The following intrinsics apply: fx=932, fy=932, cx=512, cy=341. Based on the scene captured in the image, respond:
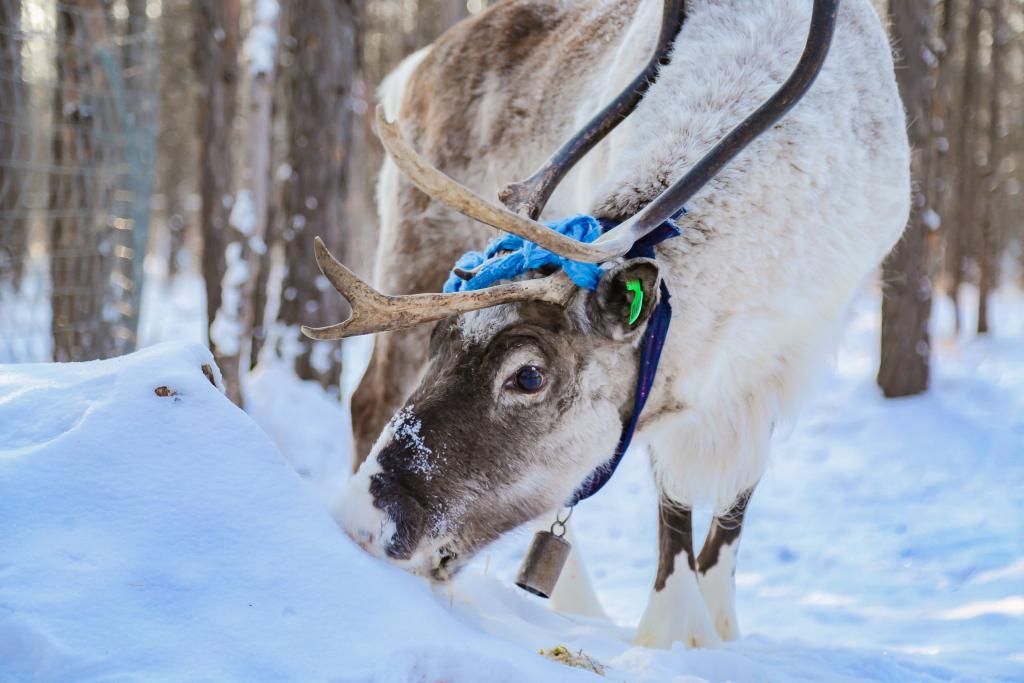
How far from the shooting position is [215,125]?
811 cm

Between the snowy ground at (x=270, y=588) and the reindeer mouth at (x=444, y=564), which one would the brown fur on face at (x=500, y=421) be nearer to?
the reindeer mouth at (x=444, y=564)

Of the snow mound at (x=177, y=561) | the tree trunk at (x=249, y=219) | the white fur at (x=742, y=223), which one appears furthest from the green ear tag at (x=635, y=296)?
the tree trunk at (x=249, y=219)

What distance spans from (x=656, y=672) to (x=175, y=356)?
4.34 ft

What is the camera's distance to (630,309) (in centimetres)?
225

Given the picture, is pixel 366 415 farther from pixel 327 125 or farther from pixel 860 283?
pixel 327 125

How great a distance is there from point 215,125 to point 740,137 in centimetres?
667

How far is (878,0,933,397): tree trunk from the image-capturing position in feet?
20.0

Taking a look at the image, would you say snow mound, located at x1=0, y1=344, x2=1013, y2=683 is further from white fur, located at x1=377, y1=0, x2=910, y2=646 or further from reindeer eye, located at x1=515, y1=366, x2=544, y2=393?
white fur, located at x1=377, y1=0, x2=910, y2=646

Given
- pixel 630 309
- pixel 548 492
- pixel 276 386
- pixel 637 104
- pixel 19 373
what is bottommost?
pixel 276 386

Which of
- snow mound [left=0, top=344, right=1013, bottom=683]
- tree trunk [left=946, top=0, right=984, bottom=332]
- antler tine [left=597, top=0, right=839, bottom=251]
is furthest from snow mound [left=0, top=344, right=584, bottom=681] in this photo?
tree trunk [left=946, top=0, right=984, bottom=332]

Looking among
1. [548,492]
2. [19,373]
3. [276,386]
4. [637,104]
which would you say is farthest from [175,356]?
[276,386]

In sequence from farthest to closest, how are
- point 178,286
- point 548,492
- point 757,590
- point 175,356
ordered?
point 178,286
point 757,590
point 548,492
point 175,356

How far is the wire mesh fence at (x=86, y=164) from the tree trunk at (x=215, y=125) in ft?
8.22

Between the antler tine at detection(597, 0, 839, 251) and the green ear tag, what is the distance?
92mm
